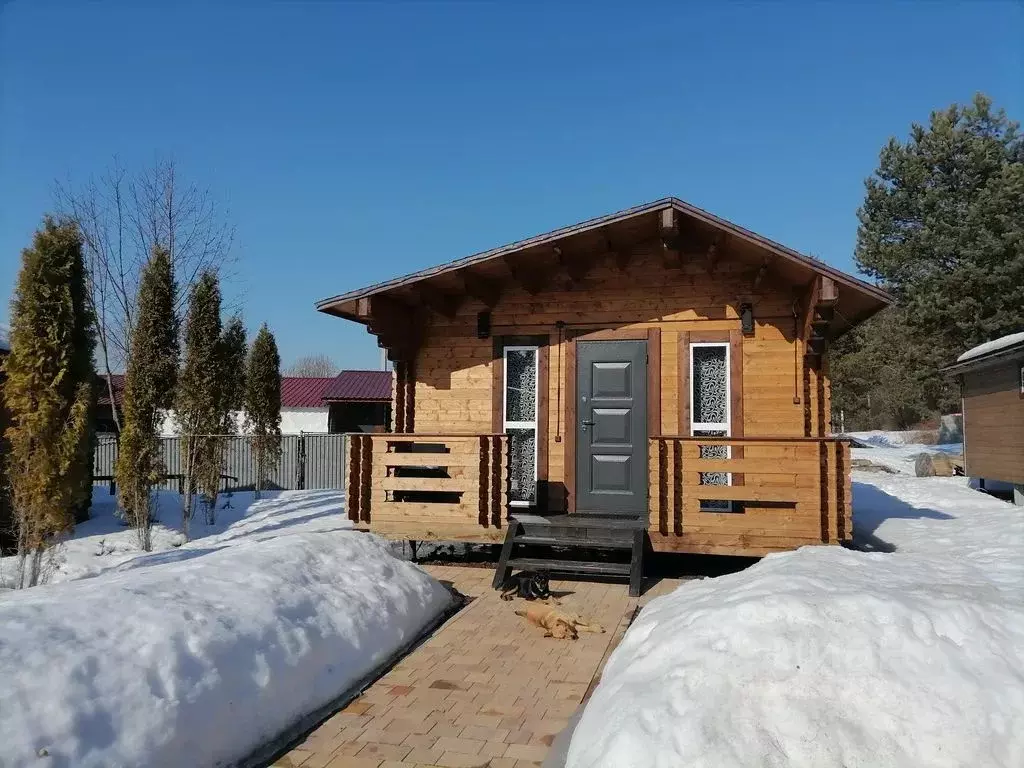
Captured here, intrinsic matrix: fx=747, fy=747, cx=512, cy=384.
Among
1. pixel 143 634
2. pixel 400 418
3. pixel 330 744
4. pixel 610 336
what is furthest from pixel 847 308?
pixel 143 634

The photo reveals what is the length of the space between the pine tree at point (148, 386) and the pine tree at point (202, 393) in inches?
43.4

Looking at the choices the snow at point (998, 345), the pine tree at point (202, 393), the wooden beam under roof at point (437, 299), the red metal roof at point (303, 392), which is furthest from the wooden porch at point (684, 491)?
the red metal roof at point (303, 392)

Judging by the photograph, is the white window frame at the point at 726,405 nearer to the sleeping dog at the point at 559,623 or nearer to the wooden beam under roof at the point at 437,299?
the wooden beam under roof at the point at 437,299

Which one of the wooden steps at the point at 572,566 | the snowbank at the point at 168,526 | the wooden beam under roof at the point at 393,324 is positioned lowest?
the snowbank at the point at 168,526

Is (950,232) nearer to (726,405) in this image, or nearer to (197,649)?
(726,405)

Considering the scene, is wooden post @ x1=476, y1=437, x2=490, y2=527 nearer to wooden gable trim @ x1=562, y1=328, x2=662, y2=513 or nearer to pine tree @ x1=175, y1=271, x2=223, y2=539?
wooden gable trim @ x1=562, y1=328, x2=662, y2=513

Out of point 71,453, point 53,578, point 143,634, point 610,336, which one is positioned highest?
point 610,336

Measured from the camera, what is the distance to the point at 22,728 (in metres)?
2.81

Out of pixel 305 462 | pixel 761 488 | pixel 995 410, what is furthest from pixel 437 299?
pixel 305 462

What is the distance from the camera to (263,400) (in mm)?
17953

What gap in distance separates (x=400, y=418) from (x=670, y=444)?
341 centimetres

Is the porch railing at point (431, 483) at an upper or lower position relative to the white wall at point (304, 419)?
lower

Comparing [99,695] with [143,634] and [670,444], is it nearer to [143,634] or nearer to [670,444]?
[143,634]

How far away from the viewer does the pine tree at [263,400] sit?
58.4 ft
